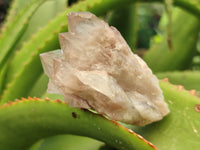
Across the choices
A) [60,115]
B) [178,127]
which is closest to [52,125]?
[60,115]

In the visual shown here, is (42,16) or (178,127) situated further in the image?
(42,16)

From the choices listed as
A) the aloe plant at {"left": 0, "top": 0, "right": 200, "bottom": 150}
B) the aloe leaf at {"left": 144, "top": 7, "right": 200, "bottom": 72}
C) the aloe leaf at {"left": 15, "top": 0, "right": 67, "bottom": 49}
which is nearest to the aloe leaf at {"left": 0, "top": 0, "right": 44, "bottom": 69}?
the aloe plant at {"left": 0, "top": 0, "right": 200, "bottom": 150}

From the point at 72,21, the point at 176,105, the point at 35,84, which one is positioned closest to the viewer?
the point at 72,21

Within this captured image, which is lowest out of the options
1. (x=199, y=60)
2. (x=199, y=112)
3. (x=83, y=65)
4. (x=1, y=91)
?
(x=199, y=60)

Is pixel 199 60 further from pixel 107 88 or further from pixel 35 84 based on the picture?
pixel 107 88

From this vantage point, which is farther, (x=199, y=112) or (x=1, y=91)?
(x=1, y=91)

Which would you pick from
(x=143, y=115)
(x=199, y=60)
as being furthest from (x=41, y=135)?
(x=199, y=60)

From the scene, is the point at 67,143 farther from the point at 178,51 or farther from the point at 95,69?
the point at 178,51
